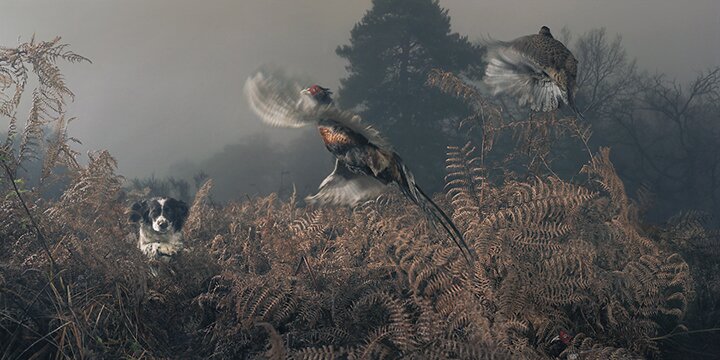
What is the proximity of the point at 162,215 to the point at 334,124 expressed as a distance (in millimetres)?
3756

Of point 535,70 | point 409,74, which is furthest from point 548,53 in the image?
point 409,74

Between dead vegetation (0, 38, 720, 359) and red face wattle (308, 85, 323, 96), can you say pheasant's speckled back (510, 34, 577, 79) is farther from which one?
red face wattle (308, 85, 323, 96)

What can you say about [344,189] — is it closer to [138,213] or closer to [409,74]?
[138,213]

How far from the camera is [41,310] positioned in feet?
11.4

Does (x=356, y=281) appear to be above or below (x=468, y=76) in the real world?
below

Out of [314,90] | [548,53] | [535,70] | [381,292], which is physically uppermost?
[548,53]

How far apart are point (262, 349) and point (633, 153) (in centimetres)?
2439

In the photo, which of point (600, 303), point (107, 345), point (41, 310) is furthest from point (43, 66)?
point (600, 303)

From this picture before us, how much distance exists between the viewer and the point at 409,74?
20.7 meters

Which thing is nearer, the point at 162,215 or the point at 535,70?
the point at 535,70

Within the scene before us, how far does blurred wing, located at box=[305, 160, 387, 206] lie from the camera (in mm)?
3514

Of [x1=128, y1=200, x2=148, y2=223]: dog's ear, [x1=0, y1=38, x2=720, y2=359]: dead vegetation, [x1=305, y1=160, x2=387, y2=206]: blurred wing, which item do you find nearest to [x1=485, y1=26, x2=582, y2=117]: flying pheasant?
[x1=0, y1=38, x2=720, y2=359]: dead vegetation

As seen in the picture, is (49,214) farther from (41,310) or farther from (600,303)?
(600,303)

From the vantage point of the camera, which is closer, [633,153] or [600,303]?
[600,303]
